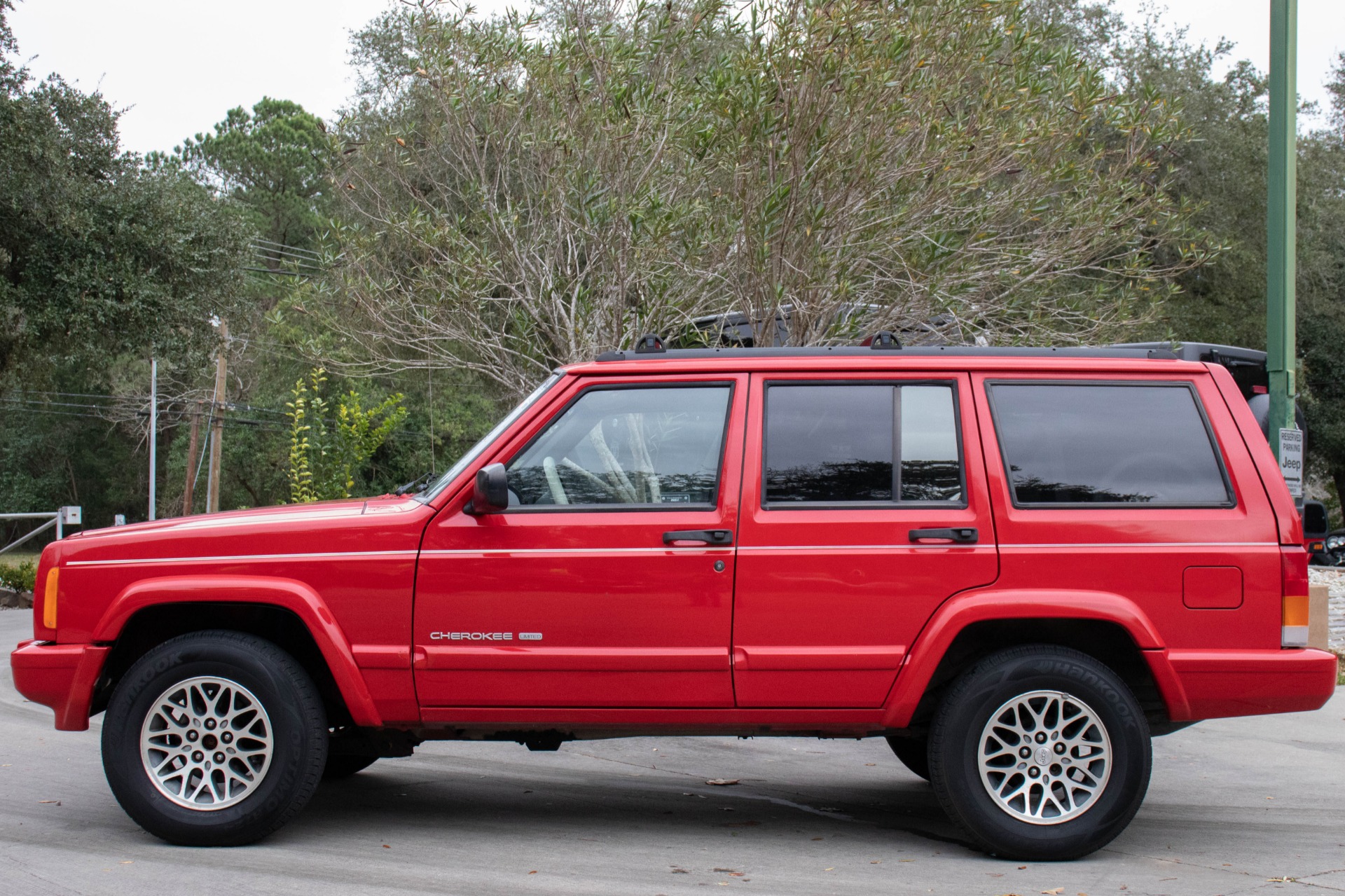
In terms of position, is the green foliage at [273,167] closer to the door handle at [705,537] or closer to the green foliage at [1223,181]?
the green foliage at [1223,181]

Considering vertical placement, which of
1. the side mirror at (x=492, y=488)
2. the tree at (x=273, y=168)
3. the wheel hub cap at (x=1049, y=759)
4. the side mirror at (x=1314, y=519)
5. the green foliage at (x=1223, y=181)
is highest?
the tree at (x=273, y=168)

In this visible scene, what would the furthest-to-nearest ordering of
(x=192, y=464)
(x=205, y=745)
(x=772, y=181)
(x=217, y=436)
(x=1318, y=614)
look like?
(x=192, y=464), (x=217, y=436), (x=772, y=181), (x=1318, y=614), (x=205, y=745)

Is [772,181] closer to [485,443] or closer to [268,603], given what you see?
[485,443]

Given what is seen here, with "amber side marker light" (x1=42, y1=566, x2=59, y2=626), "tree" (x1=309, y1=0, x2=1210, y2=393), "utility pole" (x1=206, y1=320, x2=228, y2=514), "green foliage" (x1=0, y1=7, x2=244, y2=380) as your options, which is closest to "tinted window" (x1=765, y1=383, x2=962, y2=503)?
"amber side marker light" (x1=42, y1=566, x2=59, y2=626)

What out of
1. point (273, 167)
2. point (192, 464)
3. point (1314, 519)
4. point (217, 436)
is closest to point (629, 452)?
point (1314, 519)

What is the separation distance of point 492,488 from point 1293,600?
311cm

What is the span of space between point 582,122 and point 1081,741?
6.85 m

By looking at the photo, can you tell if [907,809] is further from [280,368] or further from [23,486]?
[23,486]

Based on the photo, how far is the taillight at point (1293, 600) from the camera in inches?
187

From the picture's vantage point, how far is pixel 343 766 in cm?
632

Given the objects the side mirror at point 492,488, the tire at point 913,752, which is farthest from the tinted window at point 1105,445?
the side mirror at point 492,488

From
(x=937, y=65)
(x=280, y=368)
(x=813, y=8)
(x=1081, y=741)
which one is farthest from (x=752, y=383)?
(x=280, y=368)

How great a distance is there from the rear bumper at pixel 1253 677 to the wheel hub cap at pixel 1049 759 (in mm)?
400

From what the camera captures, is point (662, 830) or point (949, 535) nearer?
point (949, 535)
